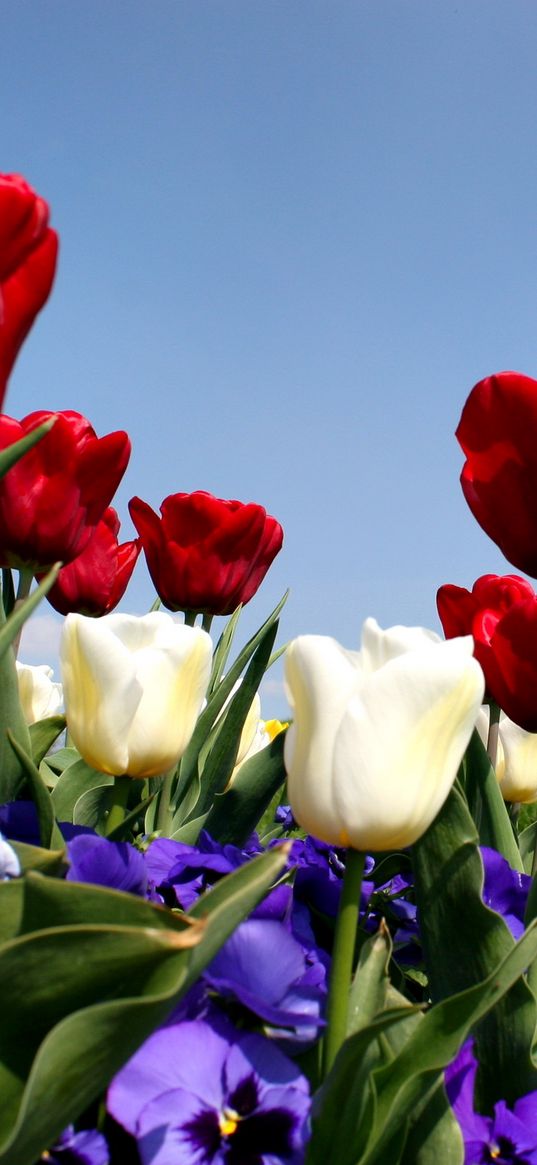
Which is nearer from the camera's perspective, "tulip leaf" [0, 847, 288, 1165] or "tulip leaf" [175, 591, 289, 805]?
"tulip leaf" [0, 847, 288, 1165]

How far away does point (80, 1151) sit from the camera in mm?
792

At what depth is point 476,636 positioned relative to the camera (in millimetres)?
1527

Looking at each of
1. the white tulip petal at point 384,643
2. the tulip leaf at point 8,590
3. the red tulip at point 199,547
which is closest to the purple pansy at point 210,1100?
the white tulip petal at point 384,643

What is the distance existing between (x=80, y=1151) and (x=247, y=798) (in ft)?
2.74

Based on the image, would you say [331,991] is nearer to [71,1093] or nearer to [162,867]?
[71,1093]

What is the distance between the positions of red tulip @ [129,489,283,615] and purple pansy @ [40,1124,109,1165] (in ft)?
4.67

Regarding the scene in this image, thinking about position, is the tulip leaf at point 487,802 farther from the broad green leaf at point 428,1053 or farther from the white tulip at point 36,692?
the white tulip at point 36,692

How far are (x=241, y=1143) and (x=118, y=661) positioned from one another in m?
0.50

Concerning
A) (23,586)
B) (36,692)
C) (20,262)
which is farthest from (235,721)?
(36,692)

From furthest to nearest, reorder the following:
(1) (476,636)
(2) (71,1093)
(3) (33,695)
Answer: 1. (3) (33,695)
2. (1) (476,636)
3. (2) (71,1093)

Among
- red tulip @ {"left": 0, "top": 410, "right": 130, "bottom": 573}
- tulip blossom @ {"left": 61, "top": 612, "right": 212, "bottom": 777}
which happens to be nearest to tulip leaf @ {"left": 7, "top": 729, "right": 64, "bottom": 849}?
tulip blossom @ {"left": 61, "top": 612, "right": 212, "bottom": 777}

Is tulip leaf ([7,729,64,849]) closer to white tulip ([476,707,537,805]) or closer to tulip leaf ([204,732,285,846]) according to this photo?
tulip leaf ([204,732,285,846])

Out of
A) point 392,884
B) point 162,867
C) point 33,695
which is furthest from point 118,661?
point 33,695

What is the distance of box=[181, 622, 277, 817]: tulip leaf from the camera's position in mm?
1795
